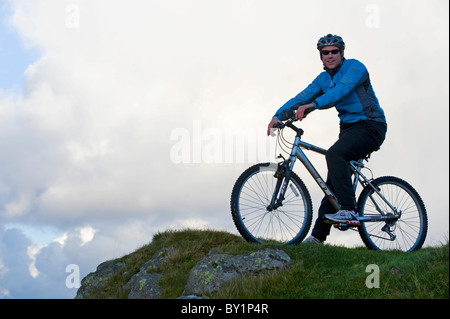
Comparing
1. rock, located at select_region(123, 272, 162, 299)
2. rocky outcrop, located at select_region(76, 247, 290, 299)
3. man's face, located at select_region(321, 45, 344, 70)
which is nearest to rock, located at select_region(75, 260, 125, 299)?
rock, located at select_region(123, 272, 162, 299)

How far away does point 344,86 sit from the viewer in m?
9.88

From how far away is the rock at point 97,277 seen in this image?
12648 millimetres

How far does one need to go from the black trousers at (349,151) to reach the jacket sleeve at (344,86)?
0.77m

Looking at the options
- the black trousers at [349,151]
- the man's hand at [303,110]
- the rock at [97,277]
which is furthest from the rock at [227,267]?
the rock at [97,277]

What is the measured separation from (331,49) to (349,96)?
1.02m

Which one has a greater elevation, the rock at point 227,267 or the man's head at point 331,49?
the man's head at point 331,49

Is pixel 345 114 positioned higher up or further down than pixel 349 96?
further down

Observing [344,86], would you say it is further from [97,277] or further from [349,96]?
[97,277]

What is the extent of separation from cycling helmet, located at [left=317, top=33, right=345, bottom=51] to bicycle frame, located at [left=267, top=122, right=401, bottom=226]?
5.86 feet

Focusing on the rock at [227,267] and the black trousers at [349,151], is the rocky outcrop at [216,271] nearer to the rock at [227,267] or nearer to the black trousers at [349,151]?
the rock at [227,267]

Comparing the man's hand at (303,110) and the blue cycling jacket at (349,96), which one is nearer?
the man's hand at (303,110)

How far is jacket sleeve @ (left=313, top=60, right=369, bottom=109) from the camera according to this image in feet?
32.0

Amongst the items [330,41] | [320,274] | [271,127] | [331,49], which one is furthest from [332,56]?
[320,274]
